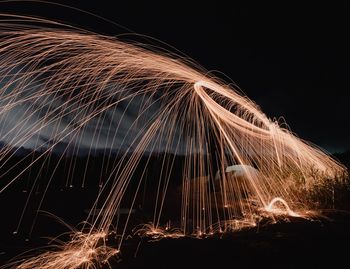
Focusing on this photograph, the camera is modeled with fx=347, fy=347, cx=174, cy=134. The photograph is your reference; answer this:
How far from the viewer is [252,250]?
14.0 ft

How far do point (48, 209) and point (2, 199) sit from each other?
2555 mm

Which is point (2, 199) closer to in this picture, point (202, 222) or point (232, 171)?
point (202, 222)

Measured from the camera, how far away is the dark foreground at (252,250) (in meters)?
3.89

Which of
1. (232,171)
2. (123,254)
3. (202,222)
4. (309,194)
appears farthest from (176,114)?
(232,171)

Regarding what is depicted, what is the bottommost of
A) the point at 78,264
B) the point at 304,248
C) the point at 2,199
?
the point at 78,264

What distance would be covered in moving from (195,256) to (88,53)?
3.90 meters

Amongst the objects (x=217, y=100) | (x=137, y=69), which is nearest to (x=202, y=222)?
(x=217, y=100)

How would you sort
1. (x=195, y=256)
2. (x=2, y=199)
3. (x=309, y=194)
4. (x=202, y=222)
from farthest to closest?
(x=2, y=199) → (x=309, y=194) → (x=202, y=222) → (x=195, y=256)

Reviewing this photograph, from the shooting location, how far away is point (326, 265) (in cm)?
375

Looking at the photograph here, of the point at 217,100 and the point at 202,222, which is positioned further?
the point at 217,100

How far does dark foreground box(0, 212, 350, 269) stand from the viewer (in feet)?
12.8

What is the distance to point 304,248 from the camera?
4.30m

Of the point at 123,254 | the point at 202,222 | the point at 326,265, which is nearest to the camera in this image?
the point at 326,265

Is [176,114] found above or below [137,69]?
below
